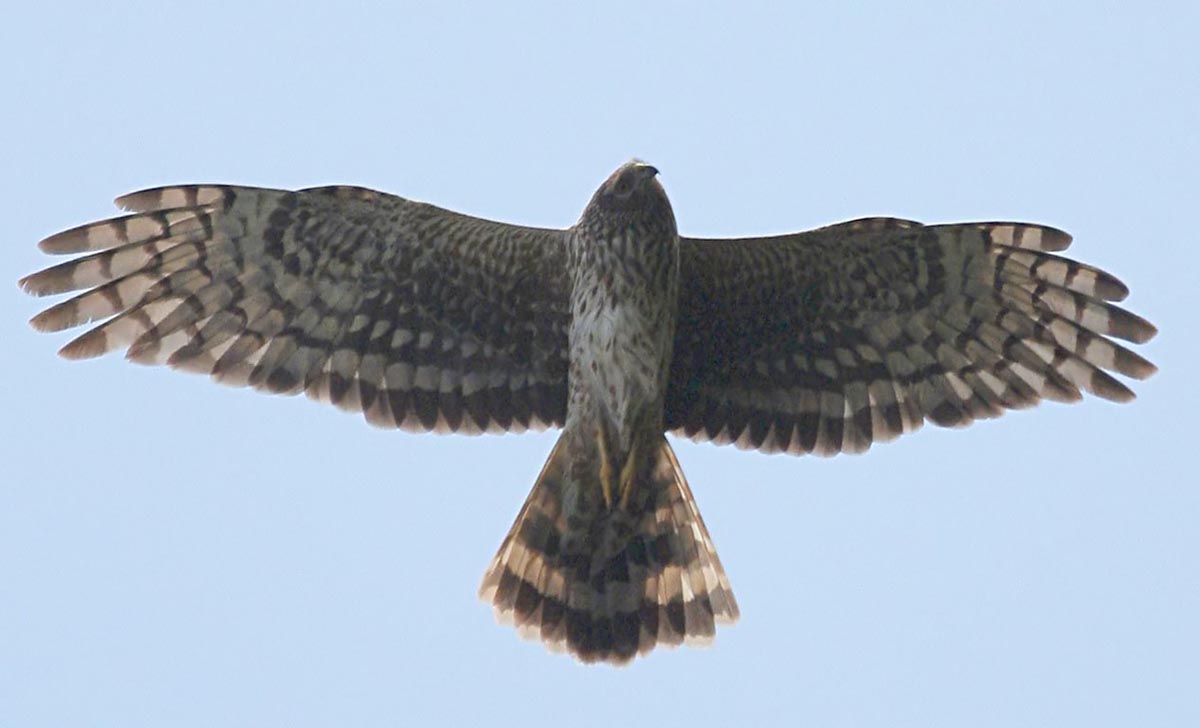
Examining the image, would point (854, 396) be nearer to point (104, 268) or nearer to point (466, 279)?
point (466, 279)

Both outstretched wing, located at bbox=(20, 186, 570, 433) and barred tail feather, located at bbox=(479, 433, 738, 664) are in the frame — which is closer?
outstretched wing, located at bbox=(20, 186, 570, 433)

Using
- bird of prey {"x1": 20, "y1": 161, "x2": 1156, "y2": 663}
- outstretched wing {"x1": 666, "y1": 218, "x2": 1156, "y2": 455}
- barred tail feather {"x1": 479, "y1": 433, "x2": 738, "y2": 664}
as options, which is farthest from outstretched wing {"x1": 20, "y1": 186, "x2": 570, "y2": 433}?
outstretched wing {"x1": 666, "y1": 218, "x2": 1156, "y2": 455}

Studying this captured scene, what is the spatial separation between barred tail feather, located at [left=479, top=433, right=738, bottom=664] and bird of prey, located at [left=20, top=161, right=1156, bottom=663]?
11 mm

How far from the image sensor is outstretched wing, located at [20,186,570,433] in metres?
9.96

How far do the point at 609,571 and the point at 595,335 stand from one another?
121 centimetres

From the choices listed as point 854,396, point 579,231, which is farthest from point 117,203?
point 854,396

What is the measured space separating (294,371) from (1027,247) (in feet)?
11.7

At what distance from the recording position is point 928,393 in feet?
33.7

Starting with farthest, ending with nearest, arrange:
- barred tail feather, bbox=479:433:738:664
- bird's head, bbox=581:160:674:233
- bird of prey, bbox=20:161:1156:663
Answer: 1. barred tail feather, bbox=479:433:738:664
2. bird of prey, bbox=20:161:1156:663
3. bird's head, bbox=581:160:674:233

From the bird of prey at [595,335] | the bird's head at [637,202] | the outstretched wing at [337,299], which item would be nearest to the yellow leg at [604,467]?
the bird of prey at [595,335]

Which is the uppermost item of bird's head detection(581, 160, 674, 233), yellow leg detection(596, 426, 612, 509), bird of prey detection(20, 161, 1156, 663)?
bird's head detection(581, 160, 674, 233)

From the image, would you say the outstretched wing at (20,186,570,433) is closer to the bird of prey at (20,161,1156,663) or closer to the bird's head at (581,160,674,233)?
the bird of prey at (20,161,1156,663)

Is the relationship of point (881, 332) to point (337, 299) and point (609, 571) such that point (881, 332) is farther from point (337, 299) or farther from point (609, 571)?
point (337, 299)

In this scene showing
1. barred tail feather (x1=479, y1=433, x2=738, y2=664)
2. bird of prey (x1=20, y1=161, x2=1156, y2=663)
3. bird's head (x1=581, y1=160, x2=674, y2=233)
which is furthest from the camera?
barred tail feather (x1=479, y1=433, x2=738, y2=664)
